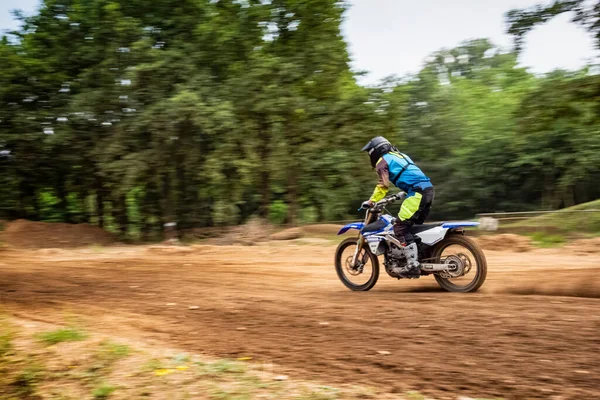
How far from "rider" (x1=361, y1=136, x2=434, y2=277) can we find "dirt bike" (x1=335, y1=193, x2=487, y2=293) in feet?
0.29

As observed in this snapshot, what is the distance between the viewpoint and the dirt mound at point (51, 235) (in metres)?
23.6

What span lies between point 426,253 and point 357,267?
3.93 ft

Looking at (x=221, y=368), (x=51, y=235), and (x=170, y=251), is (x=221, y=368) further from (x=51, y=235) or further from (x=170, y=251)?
(x=51, y=235)

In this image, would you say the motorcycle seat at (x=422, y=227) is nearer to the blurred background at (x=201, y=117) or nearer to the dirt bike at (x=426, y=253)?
the dirt bike at (x=426, y=253)

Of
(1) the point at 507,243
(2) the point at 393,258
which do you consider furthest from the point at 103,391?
(1) the point at 507,243

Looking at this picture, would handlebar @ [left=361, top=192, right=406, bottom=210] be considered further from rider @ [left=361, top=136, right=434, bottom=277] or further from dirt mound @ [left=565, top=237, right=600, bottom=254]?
dirt mound @ [left=565, top=237, right=600, bottom=254]

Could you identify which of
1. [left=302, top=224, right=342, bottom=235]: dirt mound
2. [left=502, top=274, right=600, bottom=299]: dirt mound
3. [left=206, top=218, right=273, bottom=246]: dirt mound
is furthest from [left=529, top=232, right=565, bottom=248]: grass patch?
[left=206, top=218, right=273, bottom=246]: dirt mound

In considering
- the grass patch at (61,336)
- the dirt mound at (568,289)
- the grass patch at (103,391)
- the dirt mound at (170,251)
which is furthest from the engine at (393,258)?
the dirt mound at (170,251)

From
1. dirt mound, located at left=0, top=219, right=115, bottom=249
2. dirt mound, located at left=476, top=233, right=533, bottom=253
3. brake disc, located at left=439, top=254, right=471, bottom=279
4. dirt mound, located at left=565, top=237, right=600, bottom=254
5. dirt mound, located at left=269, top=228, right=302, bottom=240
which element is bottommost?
dirt mound, located at left=565, top=237, right=600, bottom=254

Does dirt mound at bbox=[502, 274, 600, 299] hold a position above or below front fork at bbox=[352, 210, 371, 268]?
below

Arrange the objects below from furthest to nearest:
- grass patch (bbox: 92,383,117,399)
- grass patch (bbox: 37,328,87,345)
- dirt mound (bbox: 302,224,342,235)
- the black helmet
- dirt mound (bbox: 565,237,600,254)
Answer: dirt mound (bbox: 302,224,342,235)
dirt mound (bbox: 565,237,600,254)
the black helmet
grass patch (bbox: 37,328,87,345)
grass patch (bbox: 92,383,117,399)

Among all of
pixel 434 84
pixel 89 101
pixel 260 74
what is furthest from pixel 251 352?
pixel 434 84

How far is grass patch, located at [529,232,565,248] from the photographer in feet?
52.0

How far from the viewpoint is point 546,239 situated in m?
16.6
